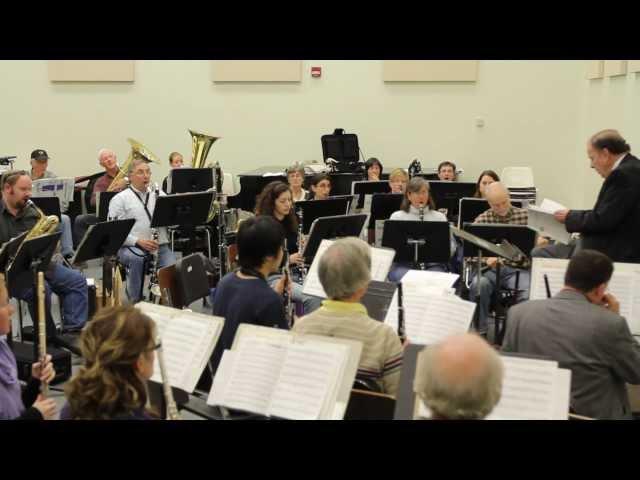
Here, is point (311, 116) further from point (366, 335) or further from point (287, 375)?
point (287, 375)

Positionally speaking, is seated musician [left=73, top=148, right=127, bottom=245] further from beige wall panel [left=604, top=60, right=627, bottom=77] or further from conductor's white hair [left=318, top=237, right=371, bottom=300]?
conductor's white hair [left=318, top=237, right=371, bottom=300]

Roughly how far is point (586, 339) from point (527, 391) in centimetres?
77

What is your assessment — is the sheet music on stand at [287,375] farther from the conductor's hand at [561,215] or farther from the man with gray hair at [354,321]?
the conductor's hand at [561,215]

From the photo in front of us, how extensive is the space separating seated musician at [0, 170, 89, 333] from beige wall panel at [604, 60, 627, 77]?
6.02 m

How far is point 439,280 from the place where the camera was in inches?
152

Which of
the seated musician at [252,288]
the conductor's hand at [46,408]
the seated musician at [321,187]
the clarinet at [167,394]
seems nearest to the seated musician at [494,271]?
the seated musician at [321,187]

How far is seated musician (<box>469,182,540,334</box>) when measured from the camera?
18.9ft

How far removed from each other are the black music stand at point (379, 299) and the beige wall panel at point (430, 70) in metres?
7.75

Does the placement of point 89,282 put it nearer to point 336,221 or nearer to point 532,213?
point 336,221

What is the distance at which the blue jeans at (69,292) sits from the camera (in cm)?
585

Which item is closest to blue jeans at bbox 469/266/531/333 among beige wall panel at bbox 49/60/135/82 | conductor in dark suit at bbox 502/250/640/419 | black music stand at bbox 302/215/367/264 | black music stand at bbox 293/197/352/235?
black music stand at bbox 302/215/367/264

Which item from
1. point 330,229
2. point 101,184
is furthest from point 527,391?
point 101,184
